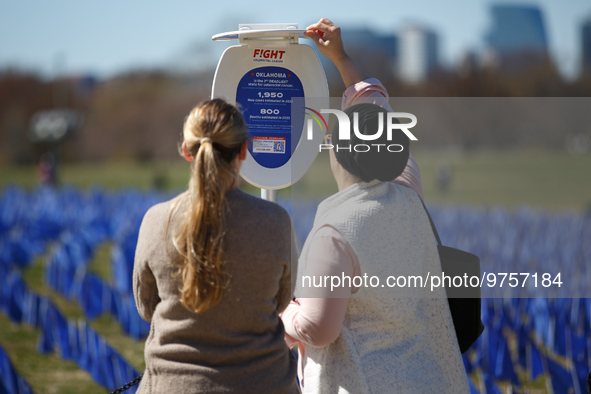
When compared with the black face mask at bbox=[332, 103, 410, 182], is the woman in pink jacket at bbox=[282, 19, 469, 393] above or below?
below

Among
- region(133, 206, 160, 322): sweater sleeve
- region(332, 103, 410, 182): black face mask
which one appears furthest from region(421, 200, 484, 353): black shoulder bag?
region(133, 206, 160, 322): sweater sleeve

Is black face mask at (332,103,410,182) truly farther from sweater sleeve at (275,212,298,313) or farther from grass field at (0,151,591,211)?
grass field at (0,151,591,211)

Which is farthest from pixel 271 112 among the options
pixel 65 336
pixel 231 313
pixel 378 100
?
pixel 65 336

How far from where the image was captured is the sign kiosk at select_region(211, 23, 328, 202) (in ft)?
6.52

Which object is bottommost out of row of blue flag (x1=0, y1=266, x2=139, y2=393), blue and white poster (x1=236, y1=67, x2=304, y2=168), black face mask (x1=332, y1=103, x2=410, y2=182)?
row of blue flag (x1=0, y1=266, x2=139, y2=393)

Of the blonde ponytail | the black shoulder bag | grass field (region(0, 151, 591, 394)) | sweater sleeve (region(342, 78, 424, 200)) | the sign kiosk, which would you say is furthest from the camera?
grass field (region(0, 151, 591, 394))

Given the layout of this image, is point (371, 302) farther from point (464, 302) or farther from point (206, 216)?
point (206, 216)

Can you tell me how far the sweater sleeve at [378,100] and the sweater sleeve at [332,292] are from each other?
40cm

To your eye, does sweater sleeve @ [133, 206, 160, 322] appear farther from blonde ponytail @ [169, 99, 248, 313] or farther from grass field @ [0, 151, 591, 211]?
grass field @ [0, 151, 591, 211]

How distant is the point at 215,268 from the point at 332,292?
0.34 meters

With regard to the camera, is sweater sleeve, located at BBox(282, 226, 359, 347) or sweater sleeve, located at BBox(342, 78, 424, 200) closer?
sweater sleeve, located at BBox(282, 226, 359, 347)

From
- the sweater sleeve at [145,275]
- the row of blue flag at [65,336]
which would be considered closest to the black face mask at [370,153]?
the sweater sleeve at [145,275]

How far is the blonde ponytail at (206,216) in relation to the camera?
1.37m

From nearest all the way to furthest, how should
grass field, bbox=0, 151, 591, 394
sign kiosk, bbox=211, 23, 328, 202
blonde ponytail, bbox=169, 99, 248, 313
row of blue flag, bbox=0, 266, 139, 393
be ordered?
1. blonde ponytail, bbox=169, 99, 248, 313
2. sign kiosk, bbox=211, 23, 328, 202
3. row of blue flag, bbox=0, 266, 139, 393
4. grass field, bbox=0, 151, 591, 394
